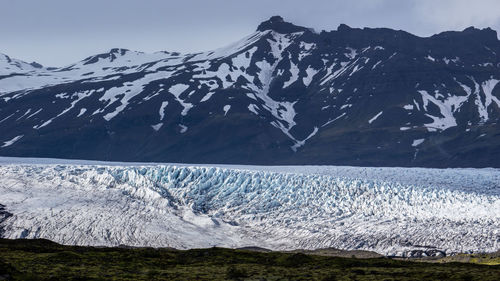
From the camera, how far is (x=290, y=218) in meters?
75.8

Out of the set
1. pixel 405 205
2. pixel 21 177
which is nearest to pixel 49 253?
pixel 21 177

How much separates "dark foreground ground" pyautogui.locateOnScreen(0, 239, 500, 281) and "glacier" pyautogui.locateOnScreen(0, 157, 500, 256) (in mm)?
11013

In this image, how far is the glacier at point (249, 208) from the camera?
6969cm

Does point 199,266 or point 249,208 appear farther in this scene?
point 249,208

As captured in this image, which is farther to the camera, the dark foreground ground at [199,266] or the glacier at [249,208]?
the glacier at [249,208]

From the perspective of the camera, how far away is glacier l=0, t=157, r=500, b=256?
6969 cm

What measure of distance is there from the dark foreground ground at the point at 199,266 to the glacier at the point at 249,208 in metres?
11.0

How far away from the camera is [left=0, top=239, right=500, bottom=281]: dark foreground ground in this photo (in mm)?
40031

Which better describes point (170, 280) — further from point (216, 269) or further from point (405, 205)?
point (405, 205)

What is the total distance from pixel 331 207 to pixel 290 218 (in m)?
4.94

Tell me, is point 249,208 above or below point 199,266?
above

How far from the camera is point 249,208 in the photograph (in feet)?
258

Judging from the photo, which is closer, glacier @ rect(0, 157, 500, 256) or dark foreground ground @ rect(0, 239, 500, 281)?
dark foreground ground @ rect(0, 239, 500, 281)

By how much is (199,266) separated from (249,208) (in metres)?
30.6
